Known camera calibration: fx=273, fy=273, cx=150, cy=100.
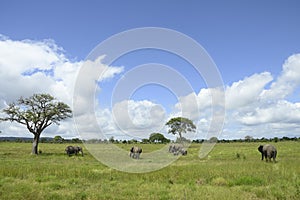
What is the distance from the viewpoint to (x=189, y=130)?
83.5 m

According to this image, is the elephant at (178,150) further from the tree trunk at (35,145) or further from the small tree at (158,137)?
the small tree at (158,137)

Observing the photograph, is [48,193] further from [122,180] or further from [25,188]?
[122,180]

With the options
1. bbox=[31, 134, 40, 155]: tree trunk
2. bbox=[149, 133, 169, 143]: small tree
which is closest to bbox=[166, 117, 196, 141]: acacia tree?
bbox=[149, 133, 169, 143]: small tree

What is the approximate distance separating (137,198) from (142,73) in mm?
16254

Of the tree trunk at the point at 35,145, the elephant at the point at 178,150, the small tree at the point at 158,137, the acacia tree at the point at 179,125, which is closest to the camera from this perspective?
the tree trunk at the point at 35,145

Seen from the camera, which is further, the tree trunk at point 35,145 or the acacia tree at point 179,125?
the acacia tree at point 179,125

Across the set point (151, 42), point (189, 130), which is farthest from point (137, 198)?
point (189, 130)

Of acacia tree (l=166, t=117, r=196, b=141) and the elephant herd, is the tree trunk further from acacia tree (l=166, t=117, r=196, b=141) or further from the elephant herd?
acacia tree (l=166, t=117, r=196, b=141)

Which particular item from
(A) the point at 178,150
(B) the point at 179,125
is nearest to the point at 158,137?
(B) the point at 179,125

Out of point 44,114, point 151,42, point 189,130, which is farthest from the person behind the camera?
point 189,130

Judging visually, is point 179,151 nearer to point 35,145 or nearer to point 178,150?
point 178,150

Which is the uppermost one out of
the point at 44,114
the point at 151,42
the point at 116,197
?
the point at 151,42

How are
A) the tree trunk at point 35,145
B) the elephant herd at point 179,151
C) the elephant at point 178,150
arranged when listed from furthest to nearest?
the elephant at point 178,150 → the tree trunk at point 35,145 → the elephant herd at point 179,151

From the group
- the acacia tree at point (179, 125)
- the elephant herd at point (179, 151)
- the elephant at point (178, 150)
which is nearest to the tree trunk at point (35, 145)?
the elephant herd at point (179, 151)
